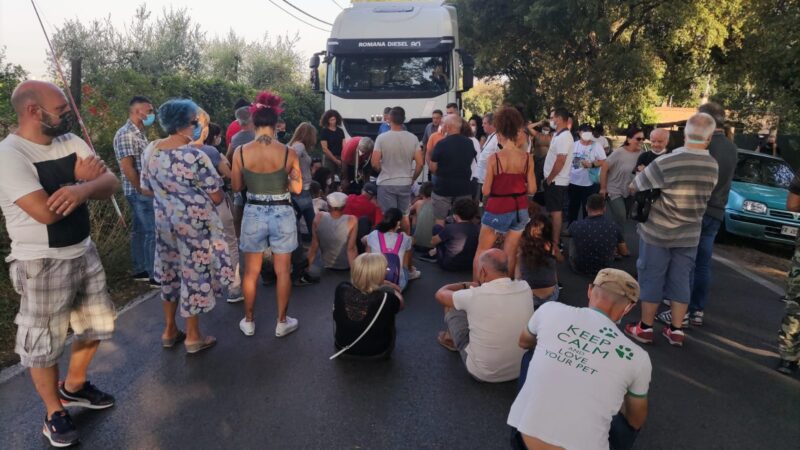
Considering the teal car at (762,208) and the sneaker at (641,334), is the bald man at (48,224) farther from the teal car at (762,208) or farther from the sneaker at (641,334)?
the teal car at (762,208)

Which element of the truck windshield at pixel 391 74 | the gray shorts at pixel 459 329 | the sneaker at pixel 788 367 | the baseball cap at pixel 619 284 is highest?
the truck windshield at pixel 391 74

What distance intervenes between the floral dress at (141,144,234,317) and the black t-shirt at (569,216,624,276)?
160 inches

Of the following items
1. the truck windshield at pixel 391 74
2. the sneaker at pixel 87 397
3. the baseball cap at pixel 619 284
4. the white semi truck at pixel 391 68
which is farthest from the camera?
the truck windshield at pixel 391 74

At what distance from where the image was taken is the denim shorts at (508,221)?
16.7 ft

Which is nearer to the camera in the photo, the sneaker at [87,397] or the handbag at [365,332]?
the sneaker at [87,397]

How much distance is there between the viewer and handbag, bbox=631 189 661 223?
13.8 feet

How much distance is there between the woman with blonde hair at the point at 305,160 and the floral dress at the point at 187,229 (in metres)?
2.18

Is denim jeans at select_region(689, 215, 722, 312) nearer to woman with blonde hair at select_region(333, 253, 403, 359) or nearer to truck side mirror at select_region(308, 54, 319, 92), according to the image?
woman with blonde hair at select_region(333, 253, 403, 359)

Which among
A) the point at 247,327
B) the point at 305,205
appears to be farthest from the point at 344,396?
the point at 305,205

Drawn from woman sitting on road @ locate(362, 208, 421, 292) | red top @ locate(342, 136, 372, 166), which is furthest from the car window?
woman sitting on road @ locate(362, 208, 421, 292)

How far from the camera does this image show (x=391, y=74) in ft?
33.7

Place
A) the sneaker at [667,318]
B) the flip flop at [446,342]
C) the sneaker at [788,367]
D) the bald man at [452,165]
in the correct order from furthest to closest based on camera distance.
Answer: the bald man at [452,165] → the sneaker at [667,318] → the flip flop at [446,342] → the sneaker at [788,367]

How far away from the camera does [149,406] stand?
3422mm

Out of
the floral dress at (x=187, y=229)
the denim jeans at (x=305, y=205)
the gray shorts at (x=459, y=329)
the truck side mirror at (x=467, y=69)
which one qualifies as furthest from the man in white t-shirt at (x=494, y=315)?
the truck side mirror at (x=467, y=69)
